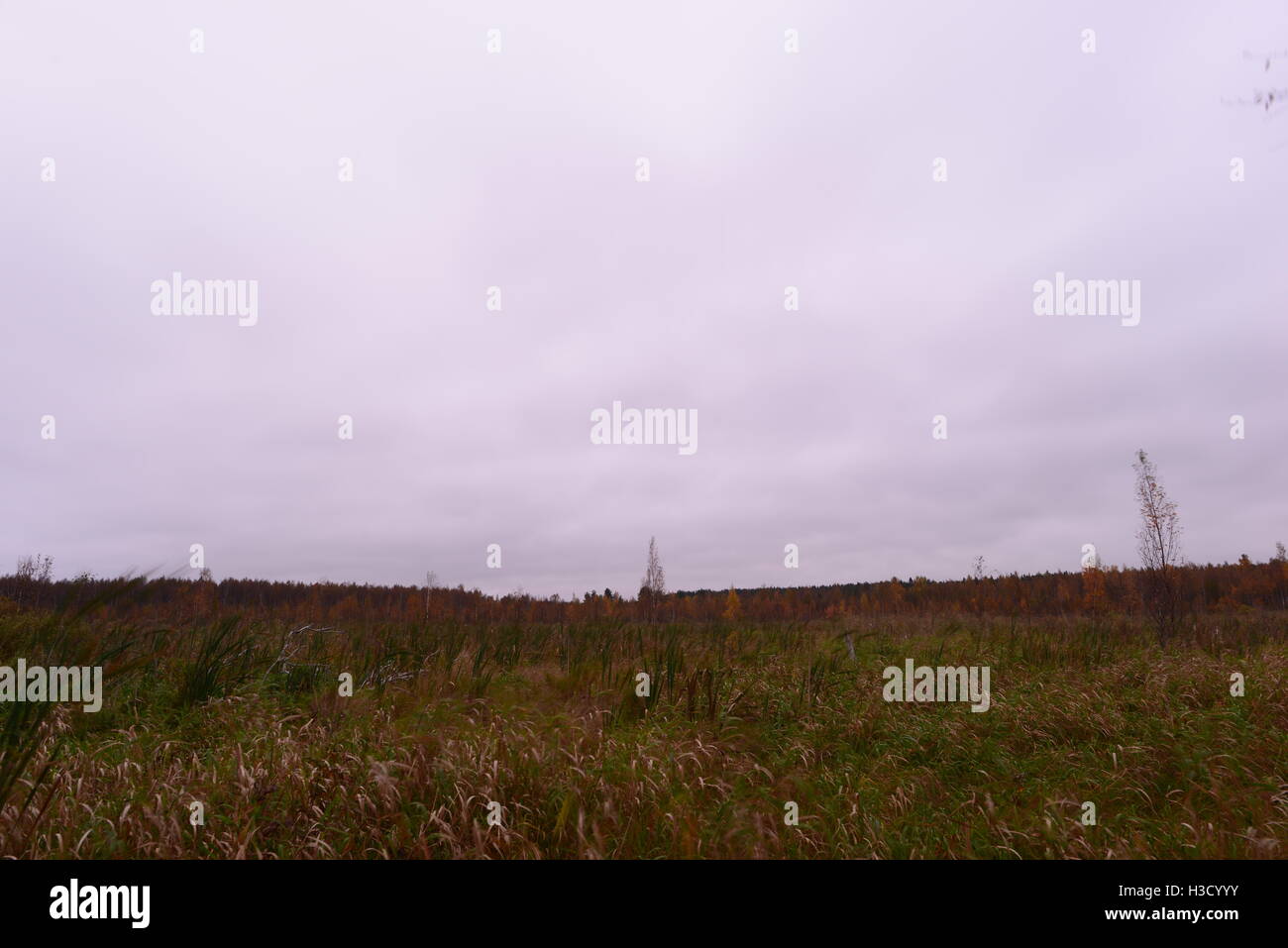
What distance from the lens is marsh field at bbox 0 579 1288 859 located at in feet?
13.5

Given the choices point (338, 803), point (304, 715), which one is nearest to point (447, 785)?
point (338, 803)

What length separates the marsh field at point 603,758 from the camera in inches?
162
